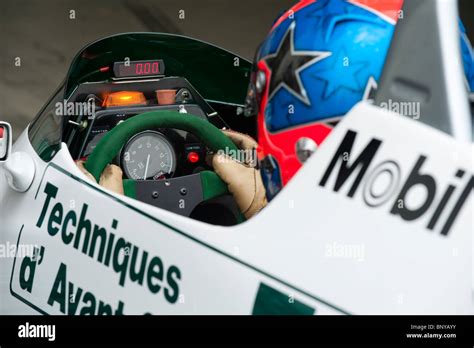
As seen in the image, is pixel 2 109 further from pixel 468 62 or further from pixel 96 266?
pixel 468 62

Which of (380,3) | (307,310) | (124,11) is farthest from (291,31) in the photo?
(124,11)

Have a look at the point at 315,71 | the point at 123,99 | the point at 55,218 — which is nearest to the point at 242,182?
the point at 55,218

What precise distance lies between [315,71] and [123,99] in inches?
56.9

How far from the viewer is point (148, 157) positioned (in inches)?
127

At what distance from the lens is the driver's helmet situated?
2.21 m

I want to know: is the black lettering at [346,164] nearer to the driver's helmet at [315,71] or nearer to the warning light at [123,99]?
the driver's helmet at [315,71]

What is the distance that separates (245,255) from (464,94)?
2.08 feet

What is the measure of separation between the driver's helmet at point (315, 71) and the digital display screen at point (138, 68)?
3.98 feet

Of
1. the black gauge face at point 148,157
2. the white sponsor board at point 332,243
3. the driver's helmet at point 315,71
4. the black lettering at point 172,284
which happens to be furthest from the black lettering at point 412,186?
the black gauge face at point 148,157

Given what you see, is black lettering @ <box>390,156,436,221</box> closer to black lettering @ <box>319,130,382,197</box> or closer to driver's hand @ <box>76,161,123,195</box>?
black lettering @ <box>319,130,382,197</box>

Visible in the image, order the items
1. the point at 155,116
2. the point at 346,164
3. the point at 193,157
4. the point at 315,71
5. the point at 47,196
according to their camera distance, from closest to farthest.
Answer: the point at 346,164, the point at 315,71, the point at 47,196, the point at 155,116, the point at 193,157

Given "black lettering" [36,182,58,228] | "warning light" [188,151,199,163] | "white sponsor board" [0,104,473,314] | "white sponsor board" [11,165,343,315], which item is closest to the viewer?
"white sponsor board" [0,104,473,314]

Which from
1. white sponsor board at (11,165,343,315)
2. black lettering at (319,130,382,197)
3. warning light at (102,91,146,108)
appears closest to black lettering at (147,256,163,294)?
white sponsor board at (11,165,343,315)

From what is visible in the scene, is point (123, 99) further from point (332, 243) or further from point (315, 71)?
point (332, 243)
